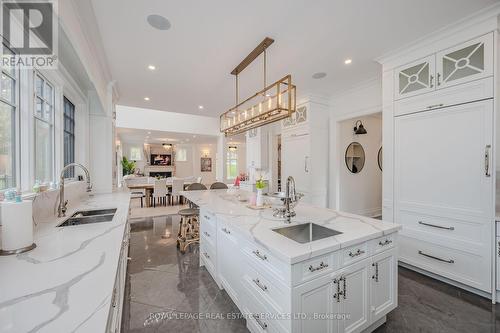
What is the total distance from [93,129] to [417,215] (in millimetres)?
4944

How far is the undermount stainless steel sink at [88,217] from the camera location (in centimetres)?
189

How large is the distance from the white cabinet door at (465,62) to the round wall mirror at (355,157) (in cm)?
225

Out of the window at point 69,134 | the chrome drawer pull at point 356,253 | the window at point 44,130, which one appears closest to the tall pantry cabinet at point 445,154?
the chrome drawer pull at point 356,253

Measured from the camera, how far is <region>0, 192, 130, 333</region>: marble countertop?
613 mm

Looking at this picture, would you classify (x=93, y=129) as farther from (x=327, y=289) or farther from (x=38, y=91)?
(x=327, y=289)

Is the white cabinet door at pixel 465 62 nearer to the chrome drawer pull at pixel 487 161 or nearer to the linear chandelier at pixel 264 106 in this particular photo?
the chrome drawer pull at pixel 487 161

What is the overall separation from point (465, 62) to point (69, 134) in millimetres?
5079

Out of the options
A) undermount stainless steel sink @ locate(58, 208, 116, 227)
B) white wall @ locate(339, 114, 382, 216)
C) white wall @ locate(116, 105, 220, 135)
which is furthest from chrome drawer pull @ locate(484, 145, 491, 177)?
white wall @ locate(116, 105, 220, 135)

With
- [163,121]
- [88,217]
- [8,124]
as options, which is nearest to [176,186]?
[163,121]

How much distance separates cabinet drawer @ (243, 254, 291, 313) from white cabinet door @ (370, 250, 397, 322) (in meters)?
0.79

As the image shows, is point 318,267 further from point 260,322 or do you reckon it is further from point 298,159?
point 298,159

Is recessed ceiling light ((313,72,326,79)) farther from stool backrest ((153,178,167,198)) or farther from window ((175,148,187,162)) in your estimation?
window ((175,148,187,162))

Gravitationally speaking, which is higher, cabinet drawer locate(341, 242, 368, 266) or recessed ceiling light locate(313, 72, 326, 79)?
recessed ceiling light locate(313, 72, 326, 79)

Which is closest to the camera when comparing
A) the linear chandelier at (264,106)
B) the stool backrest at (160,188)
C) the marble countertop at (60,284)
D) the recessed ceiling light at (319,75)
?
the marble countertop at (60,284)
